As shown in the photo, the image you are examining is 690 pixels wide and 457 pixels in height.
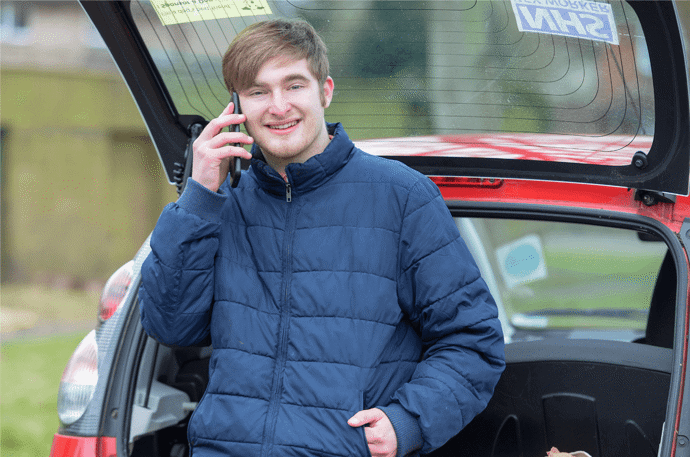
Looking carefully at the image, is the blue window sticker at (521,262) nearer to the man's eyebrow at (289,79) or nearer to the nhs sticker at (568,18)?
the nhs sticker at (568,18)

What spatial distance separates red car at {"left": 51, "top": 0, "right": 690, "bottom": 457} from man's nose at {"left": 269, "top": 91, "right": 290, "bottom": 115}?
27 cm

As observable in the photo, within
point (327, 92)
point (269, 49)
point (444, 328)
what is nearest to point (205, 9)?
point (269, 49)

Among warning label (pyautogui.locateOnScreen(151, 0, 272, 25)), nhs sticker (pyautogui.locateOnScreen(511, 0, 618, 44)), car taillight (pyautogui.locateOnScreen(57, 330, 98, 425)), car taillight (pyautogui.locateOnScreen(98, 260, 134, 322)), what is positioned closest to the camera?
nhs sticker (pyautogui.locateOnScreen(511, 0, 618, 44))

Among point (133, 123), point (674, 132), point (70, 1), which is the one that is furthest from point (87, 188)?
point (674, 132)

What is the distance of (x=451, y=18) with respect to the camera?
5.98 ft

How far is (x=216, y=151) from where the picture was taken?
179cm

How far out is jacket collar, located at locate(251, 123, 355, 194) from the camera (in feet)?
5.78

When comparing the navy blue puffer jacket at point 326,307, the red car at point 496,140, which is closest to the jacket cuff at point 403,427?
the navy blue puffer jacket at point 326,307

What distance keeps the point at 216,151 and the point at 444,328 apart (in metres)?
0.70

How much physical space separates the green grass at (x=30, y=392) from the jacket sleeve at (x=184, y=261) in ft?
10.3

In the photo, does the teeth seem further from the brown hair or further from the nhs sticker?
the nhs sticker

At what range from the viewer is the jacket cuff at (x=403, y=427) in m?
1.64

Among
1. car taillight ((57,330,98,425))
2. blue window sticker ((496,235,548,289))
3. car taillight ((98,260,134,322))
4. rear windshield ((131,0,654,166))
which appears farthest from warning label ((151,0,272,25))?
blue window sticker ((496,235,548,289))

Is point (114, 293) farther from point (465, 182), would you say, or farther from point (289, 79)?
point (465, 182)
